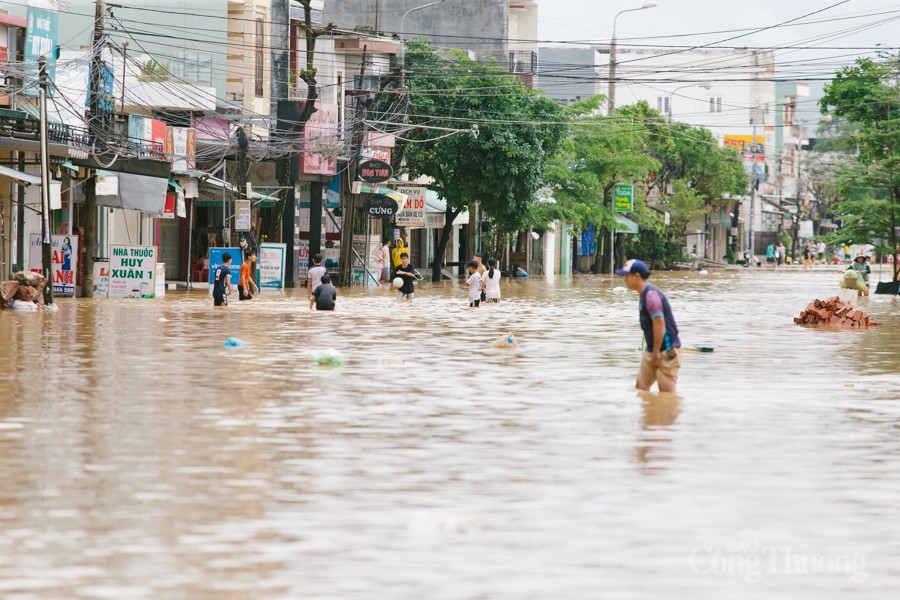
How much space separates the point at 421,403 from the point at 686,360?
21.4 feet

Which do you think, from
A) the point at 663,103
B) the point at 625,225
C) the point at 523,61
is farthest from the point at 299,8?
the point at 663,103

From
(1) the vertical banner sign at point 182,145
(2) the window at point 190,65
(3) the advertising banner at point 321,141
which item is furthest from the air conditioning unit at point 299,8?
(1) the vertical banner sign at point 182,145

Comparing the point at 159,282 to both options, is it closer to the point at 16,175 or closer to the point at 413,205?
the point at 16,175

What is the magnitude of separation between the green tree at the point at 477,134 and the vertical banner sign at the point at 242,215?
15.0 m

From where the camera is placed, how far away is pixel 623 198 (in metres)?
78.5

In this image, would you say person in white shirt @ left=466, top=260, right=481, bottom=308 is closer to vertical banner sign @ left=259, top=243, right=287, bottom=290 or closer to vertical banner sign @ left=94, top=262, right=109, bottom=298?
vertical banner sign @ left=94, top=262, right=109, bottom=298

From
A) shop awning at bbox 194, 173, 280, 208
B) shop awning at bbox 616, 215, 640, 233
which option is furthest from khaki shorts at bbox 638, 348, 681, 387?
shop awning at bbox 616, 215, 640, 233

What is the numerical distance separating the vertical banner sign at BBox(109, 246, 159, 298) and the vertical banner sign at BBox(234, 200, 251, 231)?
5.94 metres

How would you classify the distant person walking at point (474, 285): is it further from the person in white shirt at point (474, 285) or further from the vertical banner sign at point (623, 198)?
the vertical banner sign at point (623, 198)

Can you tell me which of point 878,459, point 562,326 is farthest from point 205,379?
point 562,326

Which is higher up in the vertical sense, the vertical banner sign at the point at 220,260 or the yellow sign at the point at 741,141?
the yellow sign at the point at 741,141

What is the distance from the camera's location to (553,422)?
1288 centimetres

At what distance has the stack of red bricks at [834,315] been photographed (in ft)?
97.2

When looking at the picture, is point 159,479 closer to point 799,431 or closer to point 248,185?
point 799,431
